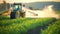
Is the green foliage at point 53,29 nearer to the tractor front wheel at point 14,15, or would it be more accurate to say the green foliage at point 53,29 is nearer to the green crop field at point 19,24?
the green crop field at point 19,24

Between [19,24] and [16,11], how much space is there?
0.16m

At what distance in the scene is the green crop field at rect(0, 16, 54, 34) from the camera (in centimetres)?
149

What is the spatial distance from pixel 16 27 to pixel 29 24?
0.15 m

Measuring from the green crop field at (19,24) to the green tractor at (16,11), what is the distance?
0.05m

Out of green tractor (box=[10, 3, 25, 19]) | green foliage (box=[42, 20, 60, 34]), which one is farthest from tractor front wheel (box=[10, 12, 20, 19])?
green foliage (box=[42, 20, 60, 34])

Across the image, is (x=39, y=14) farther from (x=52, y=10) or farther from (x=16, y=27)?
(x=16, y=27)

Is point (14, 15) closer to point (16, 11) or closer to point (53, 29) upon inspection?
point (16, 11)

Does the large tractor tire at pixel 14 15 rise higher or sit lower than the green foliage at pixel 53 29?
higher

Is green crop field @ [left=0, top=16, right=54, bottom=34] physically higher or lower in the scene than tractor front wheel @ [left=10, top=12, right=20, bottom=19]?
lower

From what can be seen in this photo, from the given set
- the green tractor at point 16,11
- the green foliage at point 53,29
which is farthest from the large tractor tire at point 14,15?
the green foliage at point 53,29

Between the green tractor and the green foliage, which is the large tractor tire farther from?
the green foliage

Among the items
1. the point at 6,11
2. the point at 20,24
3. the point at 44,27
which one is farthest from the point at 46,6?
the point at 6,11

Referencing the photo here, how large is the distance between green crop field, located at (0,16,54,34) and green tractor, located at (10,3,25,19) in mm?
47

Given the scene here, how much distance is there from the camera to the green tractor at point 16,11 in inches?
60.3
